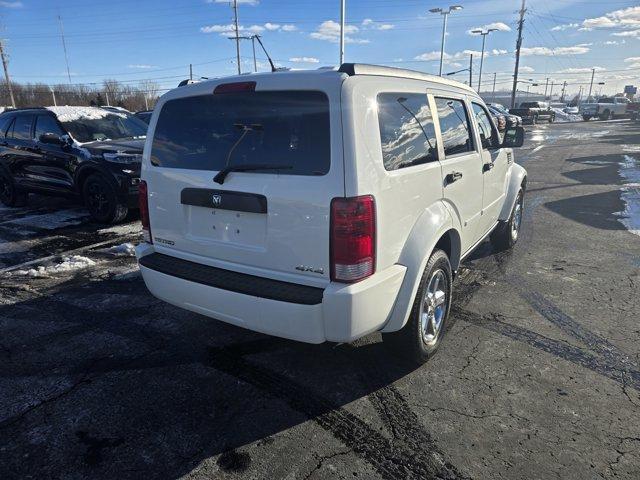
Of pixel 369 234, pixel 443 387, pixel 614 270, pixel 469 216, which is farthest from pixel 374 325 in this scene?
pixel 614 270

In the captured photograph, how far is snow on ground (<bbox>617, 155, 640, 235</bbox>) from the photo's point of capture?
7.15 m

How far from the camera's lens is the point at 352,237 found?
8.09ft

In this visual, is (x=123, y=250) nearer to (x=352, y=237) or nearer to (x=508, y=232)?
(x=352, y=237)

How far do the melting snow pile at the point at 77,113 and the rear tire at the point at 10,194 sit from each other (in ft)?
6.53

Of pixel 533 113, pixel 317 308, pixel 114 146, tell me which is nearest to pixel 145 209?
pixel 317 308

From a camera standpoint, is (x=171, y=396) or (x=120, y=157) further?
(x=120, y=157)

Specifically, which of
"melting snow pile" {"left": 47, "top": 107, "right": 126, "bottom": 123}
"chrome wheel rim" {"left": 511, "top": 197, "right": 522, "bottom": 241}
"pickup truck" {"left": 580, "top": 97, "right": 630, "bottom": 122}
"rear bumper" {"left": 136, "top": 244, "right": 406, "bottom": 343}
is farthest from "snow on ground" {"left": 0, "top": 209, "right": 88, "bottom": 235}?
"pickup truck" {"left": 580, "top": 97, "right": 630, "bottom": 122}

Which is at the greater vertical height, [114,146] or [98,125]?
[98,125]

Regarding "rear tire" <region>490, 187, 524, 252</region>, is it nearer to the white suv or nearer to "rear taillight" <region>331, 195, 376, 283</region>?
the white suv

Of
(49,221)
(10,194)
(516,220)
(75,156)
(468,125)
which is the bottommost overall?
(49,221)

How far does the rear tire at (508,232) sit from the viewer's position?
18.5 feet

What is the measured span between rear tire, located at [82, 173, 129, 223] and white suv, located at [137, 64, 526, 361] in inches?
162

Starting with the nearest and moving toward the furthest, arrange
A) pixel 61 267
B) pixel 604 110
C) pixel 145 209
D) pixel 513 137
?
1. pixel 145 209
2. pixel 513 137
3. pixel 61 267
4. pixel 604 110

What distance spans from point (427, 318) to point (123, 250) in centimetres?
439
